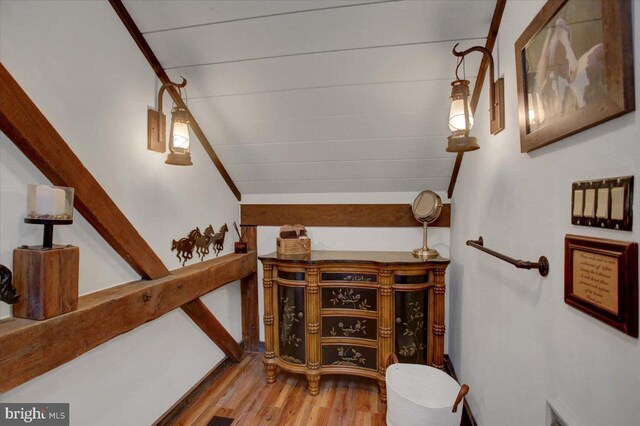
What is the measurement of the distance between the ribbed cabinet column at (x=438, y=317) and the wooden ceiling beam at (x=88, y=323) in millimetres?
1459

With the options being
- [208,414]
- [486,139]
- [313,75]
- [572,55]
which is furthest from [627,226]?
[208,414]

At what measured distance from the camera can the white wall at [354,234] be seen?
2514 millimetres

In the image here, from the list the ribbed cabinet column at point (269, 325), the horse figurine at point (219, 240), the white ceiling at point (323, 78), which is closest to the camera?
the white ceiling at point (323, 78)

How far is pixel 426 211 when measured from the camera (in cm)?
226

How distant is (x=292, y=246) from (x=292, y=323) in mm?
532

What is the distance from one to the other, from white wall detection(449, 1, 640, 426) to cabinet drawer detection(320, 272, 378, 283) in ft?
1.94

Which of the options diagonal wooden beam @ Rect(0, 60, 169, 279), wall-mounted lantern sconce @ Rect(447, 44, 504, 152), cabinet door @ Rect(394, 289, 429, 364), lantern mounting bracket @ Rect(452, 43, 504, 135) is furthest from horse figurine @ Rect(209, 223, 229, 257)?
lantern mounting bracket @ Rect(452, 43, 504, 135)

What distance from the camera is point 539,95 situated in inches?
40.8

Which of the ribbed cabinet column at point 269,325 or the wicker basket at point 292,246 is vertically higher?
the wicker basket at point 292,246

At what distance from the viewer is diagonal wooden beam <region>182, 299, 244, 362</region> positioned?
2.09 meters

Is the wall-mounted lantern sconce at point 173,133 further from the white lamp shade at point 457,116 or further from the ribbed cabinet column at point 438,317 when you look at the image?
the ribbed cabinet column at point 438,317

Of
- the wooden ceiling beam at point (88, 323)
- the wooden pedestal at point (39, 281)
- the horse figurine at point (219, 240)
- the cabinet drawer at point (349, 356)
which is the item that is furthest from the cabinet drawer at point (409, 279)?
the wooden pedestal at point (39, 281)

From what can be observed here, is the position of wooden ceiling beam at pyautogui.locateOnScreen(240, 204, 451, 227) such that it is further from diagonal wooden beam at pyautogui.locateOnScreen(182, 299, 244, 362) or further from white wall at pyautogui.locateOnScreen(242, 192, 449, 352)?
diagonal wooden beam at pyautogui.locateOnScreen(182, 299, 244, 362)

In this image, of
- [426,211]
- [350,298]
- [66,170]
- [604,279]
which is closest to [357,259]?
[350,298]
